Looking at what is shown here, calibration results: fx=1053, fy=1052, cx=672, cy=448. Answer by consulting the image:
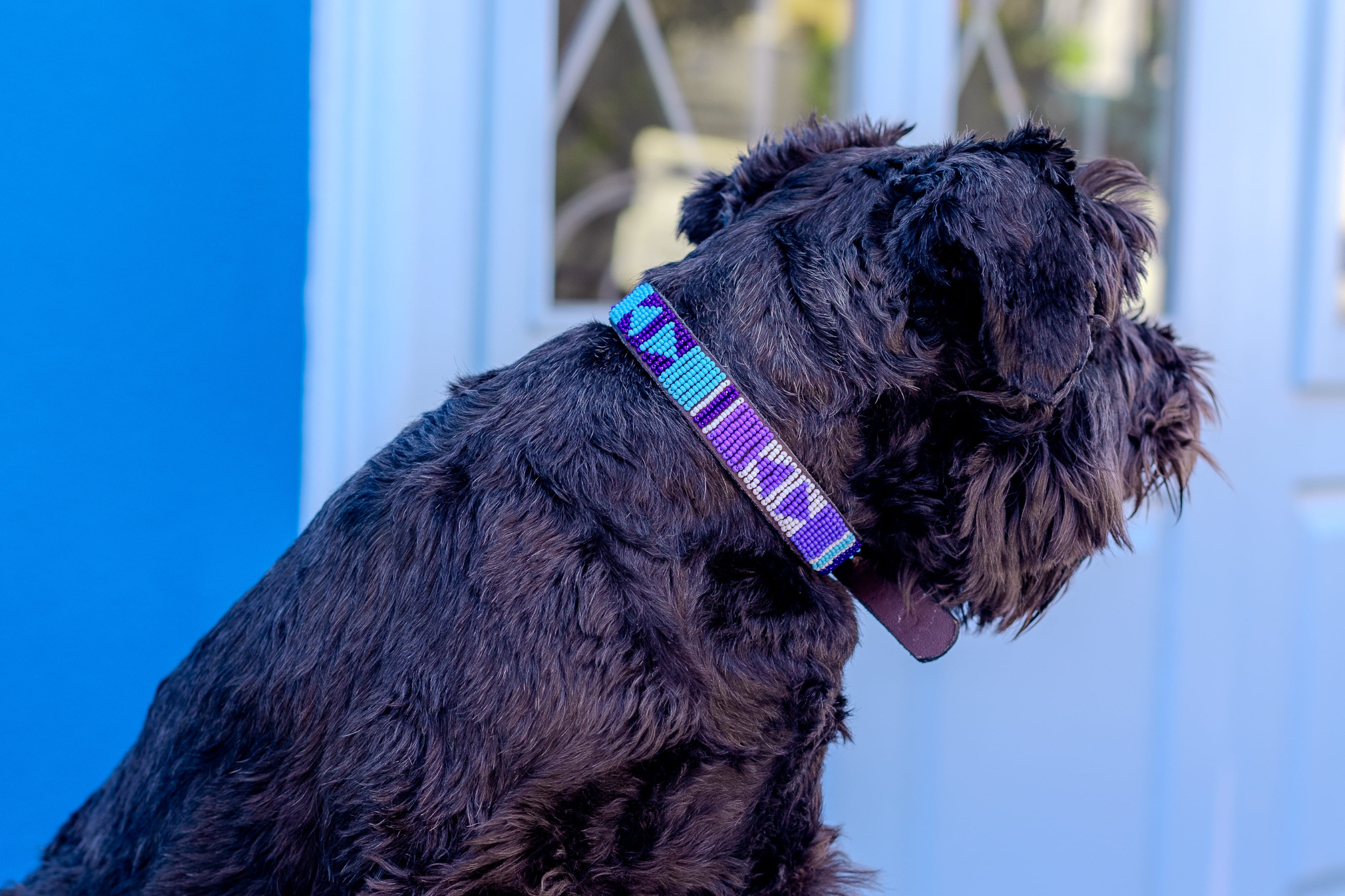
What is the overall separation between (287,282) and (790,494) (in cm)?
117

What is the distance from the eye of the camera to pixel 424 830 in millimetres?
1117

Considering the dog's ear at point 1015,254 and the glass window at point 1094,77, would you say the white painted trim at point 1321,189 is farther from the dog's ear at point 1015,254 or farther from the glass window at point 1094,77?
the dog's ear at point 1015,254

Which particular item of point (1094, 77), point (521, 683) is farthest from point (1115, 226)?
point (1094, 77)

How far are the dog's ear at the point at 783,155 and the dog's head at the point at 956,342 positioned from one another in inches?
1.2

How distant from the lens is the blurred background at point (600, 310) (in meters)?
1.83

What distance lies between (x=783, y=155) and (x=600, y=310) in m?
0.86

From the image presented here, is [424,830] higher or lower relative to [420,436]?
lower

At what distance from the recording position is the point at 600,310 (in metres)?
2.30

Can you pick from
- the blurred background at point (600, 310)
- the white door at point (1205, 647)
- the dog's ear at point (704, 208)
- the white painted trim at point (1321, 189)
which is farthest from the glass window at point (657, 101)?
the white painted trim at point (1321, 189)

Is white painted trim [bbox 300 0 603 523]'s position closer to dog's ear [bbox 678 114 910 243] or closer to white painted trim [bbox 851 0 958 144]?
dog's ear [bbox 678 114 910 243]

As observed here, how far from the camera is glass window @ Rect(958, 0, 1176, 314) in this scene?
9.13 ft

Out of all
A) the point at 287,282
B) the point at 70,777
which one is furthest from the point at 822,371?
the point at 70,777

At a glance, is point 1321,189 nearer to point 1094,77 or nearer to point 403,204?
point 1094,77

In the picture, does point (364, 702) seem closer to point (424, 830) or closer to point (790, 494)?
point (424, 830)
